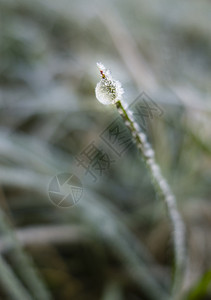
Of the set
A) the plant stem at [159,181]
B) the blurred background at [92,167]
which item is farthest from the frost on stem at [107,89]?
the blurred background at [92,167]

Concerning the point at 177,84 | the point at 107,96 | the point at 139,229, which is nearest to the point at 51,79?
the point at 177,84

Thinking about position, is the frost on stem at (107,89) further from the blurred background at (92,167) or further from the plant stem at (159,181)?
the blurred background at (92,167)

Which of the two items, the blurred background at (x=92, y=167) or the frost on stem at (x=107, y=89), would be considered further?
the blurred background at (x=92, y=167)

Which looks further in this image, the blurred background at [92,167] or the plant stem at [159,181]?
the blurred background at [92,167]

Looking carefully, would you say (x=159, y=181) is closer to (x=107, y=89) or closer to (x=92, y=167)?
(x=107, y=89)

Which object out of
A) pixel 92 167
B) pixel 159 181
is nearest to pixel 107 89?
pixel 159 181

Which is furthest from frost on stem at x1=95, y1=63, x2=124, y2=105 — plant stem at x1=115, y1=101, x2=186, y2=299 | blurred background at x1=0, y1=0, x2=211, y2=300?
blurred background at x1=0, y1=0, x2=211, y2=300

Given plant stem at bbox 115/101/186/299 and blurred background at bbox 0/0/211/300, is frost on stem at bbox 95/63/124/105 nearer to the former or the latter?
plant stem at bbox 115/101/186/299

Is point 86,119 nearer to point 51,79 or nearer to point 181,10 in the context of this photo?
point 51,79
